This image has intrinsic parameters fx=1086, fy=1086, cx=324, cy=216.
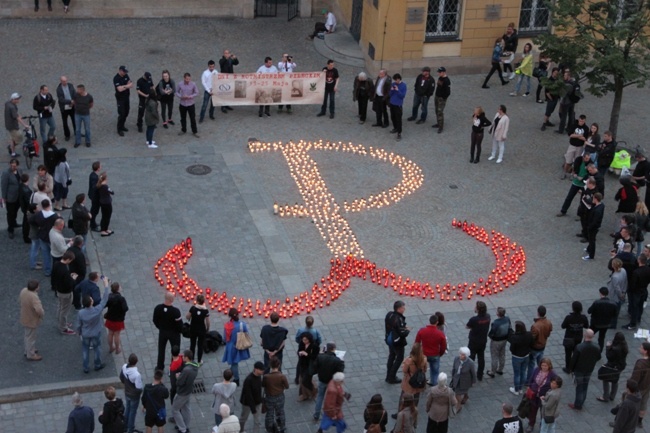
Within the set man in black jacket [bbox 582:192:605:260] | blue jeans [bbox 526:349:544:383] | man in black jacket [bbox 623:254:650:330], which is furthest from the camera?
man in black jacket [bbox 582:192:605:260]

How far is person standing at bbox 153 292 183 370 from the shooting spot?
17125 millimetres

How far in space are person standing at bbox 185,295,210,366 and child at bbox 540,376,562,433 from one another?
17.7 ft

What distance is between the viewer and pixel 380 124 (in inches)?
1117

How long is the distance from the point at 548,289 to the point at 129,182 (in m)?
9.48

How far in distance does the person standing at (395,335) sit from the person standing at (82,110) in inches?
437

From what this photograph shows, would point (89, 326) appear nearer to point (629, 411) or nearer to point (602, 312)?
point (629, 411)

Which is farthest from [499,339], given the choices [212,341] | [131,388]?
[131,388]

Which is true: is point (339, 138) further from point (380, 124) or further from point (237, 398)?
point (237, 398)

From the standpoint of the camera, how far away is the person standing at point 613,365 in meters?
17.2

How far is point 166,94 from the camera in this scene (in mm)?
26672

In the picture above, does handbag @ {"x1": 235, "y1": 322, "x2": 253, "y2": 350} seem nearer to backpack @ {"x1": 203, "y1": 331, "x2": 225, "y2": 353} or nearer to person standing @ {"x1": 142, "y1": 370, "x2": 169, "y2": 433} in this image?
backpack @ {"x1": 203, "y1": 331, "x2": 225, "y2": 353}

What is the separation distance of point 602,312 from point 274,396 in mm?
6109

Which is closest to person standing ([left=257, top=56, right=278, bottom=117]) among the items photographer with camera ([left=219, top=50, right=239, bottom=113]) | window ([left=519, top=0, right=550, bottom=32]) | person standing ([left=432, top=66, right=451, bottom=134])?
photographer with camera ([left=219, top=50, right=239, bottom=113])

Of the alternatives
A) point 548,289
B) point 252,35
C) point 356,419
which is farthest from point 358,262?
point 252,35
